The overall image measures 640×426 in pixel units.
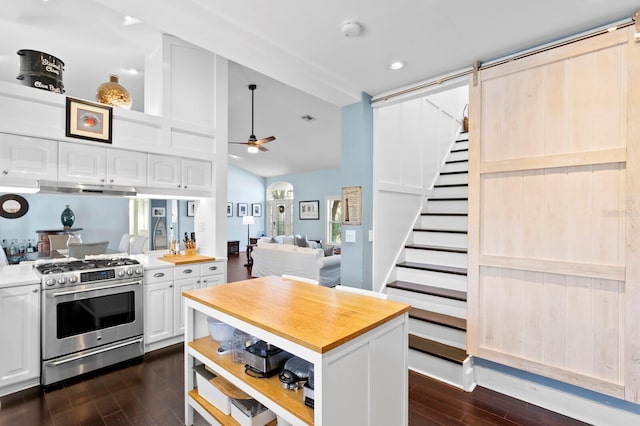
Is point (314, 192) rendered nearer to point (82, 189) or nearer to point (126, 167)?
point (126, 167)

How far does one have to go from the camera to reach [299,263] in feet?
19.2

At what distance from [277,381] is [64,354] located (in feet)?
7.13

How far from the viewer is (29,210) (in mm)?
5805

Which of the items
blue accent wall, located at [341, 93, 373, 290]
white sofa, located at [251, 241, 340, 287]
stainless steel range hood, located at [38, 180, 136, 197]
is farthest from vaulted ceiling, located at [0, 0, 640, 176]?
white sofa, located at [251, 241, 340, 287]

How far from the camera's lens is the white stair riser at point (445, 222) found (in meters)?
3.62

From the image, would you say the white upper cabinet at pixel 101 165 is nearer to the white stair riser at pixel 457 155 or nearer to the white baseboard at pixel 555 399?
the white baseboard at pixel 555 399

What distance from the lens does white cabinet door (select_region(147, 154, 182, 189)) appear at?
10.6 ft

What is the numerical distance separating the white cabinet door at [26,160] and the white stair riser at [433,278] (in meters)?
3.53

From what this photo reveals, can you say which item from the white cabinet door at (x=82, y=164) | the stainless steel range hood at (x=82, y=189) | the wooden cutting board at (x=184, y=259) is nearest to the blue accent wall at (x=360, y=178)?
the wooden cutting board at (x=184, y=259)

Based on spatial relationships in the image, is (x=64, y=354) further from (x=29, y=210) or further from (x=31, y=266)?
(x=29, y=210)

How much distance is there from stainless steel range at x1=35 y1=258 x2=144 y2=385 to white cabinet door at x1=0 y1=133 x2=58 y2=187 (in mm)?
809

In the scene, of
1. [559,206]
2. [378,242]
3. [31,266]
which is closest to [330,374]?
[559,206]

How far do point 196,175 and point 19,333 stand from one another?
2.06 m

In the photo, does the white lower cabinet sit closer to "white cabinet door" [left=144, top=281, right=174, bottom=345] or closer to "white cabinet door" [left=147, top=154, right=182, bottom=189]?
"white cabinet door" [left=144, top=281, right=174, bottom=345]
